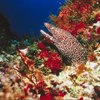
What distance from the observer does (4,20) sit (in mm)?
14914

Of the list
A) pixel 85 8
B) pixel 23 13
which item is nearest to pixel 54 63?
pixel 85 8

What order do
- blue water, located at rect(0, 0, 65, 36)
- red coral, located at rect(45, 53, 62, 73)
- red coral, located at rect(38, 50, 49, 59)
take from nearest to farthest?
red coral, located at rect(45, 53, 62, 73)
red coral, located at rect(38, 50, 49, 59)
blue water, located at rect(0, 0, 65, 36)

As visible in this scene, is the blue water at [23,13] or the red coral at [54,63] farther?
the blue water at [23,13]

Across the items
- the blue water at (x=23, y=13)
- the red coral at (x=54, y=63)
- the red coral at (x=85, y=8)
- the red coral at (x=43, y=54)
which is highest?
the blue water at (x=23, y=13)

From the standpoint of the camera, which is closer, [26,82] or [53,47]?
[26,82]

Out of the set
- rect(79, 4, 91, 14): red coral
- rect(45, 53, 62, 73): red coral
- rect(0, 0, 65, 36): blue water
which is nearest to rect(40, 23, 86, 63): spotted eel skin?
rect(45, 53, 62, 73): red coral

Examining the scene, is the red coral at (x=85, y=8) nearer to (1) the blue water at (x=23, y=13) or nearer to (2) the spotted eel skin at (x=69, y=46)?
(2) the spotted eel skin at (x=69, y=46)

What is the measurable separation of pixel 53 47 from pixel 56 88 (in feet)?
7.70

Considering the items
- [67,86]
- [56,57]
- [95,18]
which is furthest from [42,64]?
[95,18]

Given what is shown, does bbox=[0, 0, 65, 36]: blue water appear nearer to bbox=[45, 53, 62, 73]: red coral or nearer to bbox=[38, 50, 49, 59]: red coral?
bbox=[38, 50, 49, 59]: red coral

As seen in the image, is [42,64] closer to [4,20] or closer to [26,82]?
[26,82]

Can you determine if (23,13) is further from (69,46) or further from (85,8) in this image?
(69,46)

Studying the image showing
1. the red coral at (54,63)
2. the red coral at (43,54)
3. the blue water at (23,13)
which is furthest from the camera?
the blue water at (23,13)

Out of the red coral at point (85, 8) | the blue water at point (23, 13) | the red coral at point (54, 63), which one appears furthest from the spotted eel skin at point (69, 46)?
the blue water at point (23, 13)
